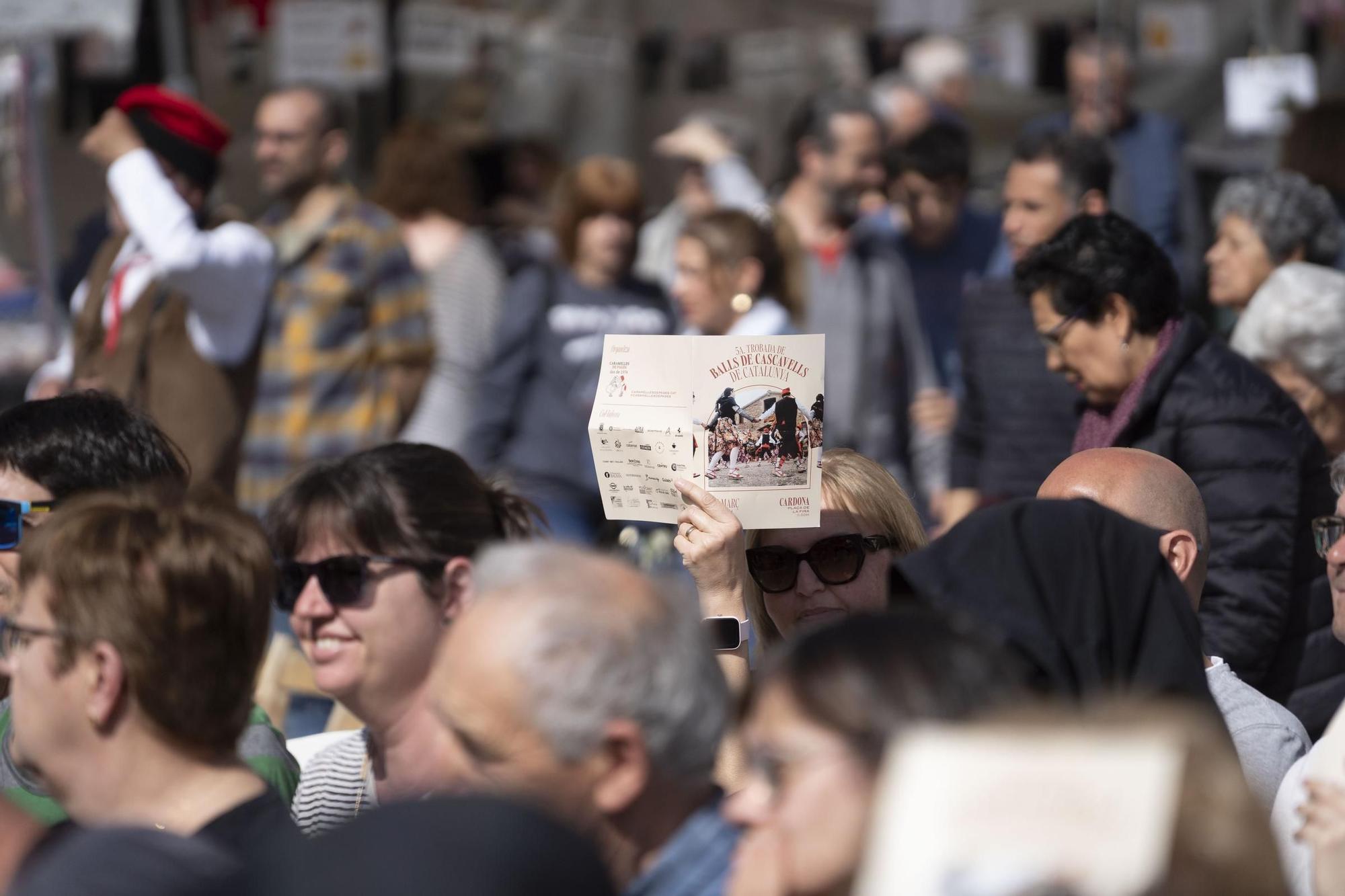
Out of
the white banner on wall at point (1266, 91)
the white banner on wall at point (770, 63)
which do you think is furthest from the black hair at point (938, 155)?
the white banner on wall at point (770, 63)

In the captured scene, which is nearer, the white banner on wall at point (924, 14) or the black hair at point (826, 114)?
the black hair at point (826, 114)

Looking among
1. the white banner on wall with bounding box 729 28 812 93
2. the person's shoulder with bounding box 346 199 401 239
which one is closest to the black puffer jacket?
the person's shoulder with bounding box 346 199 401 239

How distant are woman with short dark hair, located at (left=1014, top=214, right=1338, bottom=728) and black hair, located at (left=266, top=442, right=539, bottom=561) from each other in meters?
1.66

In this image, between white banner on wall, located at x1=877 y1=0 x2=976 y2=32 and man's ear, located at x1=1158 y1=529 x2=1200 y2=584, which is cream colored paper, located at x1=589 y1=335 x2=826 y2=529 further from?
white banner on wall, located at x1=877 y1=0 x2=976 y2=32

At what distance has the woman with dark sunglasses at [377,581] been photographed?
3.21m

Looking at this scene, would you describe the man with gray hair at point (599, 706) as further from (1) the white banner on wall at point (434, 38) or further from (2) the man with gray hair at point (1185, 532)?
(1) the white banner on wall at point (434, 38)

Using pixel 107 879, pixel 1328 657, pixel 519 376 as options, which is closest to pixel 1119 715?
pixel 107 879

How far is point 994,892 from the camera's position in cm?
157

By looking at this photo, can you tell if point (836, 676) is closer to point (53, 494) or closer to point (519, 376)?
point (53, 494)

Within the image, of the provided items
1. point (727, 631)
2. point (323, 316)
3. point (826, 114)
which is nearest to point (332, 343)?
point (323, 316)

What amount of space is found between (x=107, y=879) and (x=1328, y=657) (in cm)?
331

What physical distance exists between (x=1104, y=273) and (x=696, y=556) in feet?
5.71

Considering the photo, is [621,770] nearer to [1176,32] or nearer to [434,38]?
[434,38]

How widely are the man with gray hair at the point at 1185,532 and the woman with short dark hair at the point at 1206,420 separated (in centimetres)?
71
